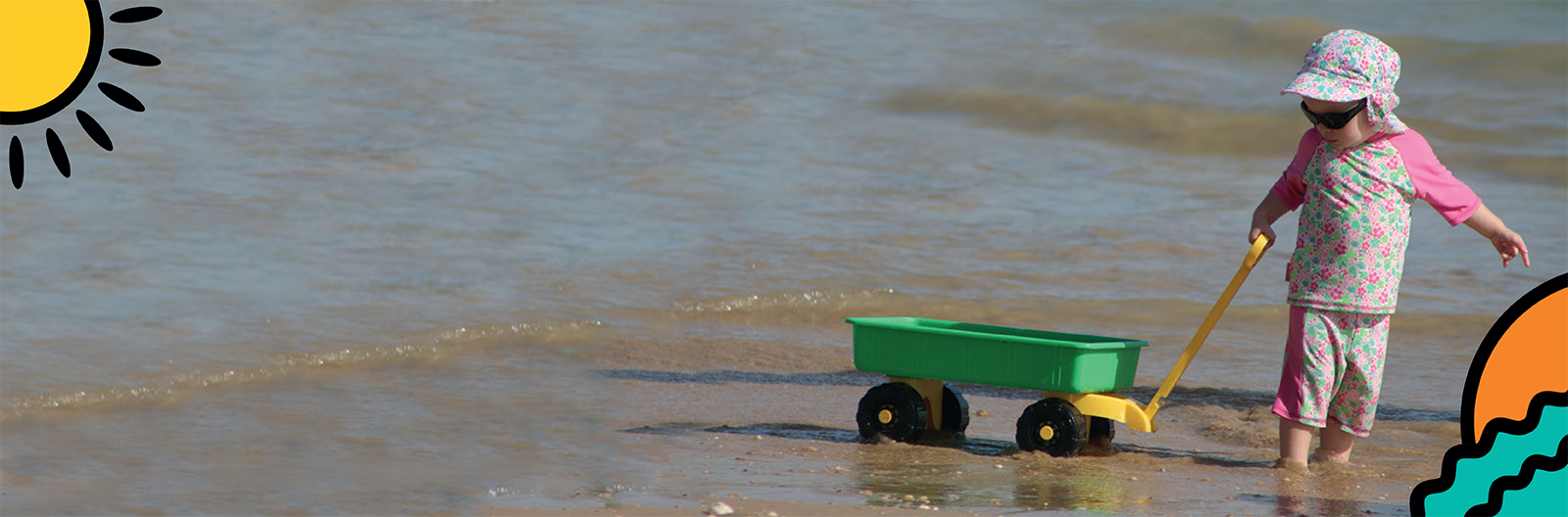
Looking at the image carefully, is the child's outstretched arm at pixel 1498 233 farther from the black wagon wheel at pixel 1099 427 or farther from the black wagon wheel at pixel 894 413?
the black wagon wheel at pixel 894 413

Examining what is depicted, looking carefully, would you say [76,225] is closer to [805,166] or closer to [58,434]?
[58,434]

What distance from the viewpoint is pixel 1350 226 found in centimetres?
415

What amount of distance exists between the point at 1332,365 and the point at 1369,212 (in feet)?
1.43

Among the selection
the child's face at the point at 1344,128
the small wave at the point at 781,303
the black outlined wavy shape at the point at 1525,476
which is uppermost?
the child's face at the point at 1344,128

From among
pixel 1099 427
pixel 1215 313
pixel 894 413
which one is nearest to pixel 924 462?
pixel 894 413

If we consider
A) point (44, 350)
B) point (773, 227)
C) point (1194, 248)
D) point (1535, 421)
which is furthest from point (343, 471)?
point (1194, 248)

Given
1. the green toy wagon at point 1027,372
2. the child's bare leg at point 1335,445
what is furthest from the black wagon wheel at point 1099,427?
the child's bare leg at point 1335,445

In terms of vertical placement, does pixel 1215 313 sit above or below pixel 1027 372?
above

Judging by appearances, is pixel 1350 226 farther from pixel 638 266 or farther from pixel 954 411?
pixel 638 266

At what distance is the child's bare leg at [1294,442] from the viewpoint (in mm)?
4270

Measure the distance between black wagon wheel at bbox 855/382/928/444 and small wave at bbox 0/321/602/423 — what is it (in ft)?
7.07

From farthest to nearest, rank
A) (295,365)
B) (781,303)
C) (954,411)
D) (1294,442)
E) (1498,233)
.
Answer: (781,303) < (295,365) < (954,411) < (1294,442) < (1498,233)

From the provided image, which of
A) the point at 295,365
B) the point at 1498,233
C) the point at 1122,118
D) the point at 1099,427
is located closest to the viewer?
the point at 1498,233

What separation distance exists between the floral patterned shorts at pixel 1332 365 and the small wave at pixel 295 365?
3.26 m
